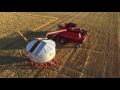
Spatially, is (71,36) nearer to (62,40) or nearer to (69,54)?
(62,40)

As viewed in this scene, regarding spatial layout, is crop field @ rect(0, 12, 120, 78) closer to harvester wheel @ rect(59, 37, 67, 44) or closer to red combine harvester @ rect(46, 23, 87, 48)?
harvester wheel @ rect(59, 37, 67, 44)

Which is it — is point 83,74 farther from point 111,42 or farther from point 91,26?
point 91,26

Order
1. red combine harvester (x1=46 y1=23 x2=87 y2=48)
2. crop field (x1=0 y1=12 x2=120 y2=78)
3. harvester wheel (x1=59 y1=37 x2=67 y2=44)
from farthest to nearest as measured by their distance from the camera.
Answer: harvester wheel (x1=59 y1=37 x2=67 y2=44) → red combine harvester (x1=46 y1=23 x2=87 y2=48) → crop field (x1=0 y1=12 x2=120 y2=78)

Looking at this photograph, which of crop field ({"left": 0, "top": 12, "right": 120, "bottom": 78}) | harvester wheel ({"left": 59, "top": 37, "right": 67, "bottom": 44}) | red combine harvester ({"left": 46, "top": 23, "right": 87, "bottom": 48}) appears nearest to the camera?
crop field ({"left": 0, "top": 12, "right": 120, "bottom": 78})

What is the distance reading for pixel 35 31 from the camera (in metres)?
A: 22.3

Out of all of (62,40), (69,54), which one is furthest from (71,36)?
(69,54)

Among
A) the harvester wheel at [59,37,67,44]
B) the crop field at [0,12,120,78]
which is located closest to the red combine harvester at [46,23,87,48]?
the harvester wheel at [59,37,67,44]

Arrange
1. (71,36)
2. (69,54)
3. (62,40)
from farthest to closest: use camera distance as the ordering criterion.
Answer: (62,40), (71,36), (69,54)

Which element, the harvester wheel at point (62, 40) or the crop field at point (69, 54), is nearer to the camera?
the crop field at point (69, 54)

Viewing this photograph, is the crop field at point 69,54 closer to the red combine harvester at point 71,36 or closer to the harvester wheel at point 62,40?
the harvester wheel at point 62,40

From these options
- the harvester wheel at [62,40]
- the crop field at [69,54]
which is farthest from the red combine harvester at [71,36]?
the crop field at [69,54]

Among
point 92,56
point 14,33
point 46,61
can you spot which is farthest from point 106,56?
point 14,33

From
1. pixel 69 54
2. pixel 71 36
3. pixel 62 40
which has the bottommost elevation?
pixel 69 54

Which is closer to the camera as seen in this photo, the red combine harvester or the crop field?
the crop field
